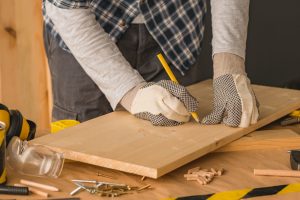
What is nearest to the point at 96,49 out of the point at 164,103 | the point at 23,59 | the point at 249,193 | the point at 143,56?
the point at 164,103

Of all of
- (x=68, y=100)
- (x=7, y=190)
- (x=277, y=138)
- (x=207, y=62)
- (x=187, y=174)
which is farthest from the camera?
(x=207, y=62)

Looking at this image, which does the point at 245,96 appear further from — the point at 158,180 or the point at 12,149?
the point at 12,149

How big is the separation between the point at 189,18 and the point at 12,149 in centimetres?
83

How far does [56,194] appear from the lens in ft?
3.94

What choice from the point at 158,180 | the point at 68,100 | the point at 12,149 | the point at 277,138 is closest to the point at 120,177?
the point at 158,180

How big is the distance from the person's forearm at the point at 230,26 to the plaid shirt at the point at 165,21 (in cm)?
15

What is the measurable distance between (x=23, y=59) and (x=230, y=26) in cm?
127

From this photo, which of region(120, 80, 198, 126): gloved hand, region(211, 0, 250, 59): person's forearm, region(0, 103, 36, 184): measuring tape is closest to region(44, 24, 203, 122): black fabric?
region(211, 0, 250, 59): person's forearm

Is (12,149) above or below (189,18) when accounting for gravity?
below

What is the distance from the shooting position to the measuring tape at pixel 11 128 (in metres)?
1.21

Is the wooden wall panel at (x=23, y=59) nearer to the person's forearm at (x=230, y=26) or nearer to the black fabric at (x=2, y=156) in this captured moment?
the person's forearm at (x=230, y=26)

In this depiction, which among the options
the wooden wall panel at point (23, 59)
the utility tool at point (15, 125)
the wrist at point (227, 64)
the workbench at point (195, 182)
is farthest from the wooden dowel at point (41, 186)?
the wooden wall panel at point (23, 59)

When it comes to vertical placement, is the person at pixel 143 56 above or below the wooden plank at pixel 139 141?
above

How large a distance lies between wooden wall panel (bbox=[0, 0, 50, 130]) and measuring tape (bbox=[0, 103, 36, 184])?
1.26m
